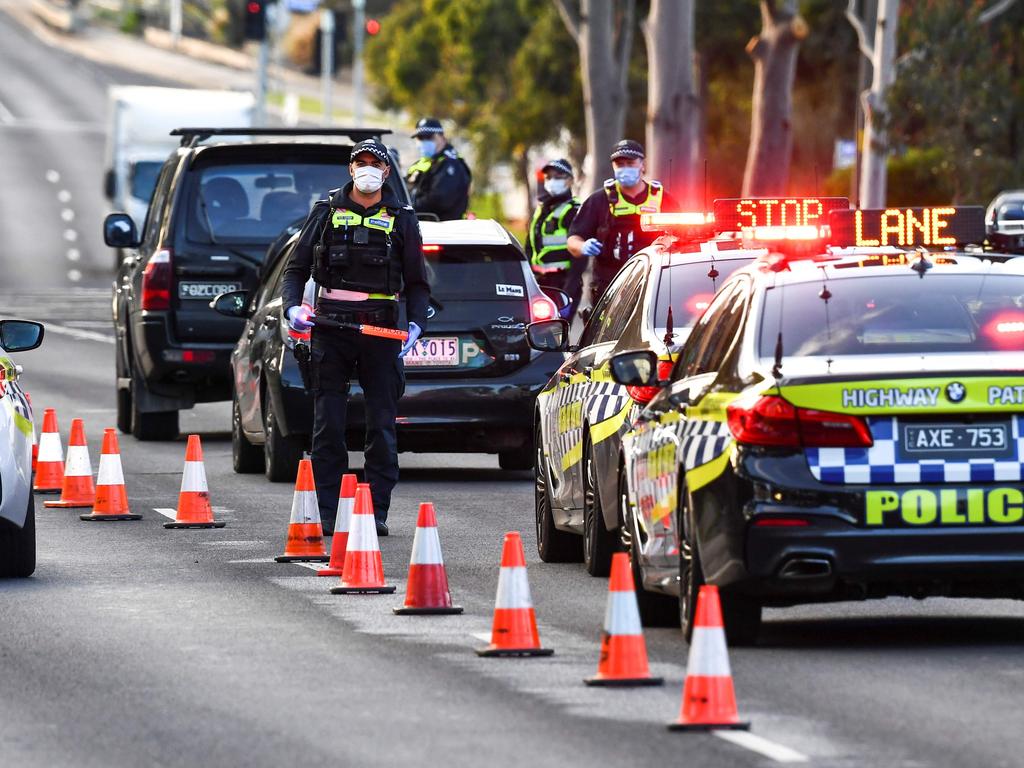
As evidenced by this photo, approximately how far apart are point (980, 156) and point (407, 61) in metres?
A: 33.1

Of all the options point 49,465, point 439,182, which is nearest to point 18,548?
point 49,465

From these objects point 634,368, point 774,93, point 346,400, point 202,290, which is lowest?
point 346,400

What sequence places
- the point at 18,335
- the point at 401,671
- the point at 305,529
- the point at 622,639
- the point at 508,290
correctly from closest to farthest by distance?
the point at 622,639 < the point at 401,671 < the point at 18,335 < the point at 305,529 < the point at 508,290

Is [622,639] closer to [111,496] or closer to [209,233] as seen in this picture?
[111,496]

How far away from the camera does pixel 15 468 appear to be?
12.3 m

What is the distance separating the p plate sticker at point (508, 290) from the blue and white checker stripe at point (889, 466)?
25.2ft

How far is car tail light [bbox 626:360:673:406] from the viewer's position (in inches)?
467

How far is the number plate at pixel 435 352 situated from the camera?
1697cm

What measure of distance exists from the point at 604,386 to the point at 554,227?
10.6 m

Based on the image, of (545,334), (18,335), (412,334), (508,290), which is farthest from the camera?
(508,290)

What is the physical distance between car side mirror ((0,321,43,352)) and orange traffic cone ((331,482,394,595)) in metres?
1.91

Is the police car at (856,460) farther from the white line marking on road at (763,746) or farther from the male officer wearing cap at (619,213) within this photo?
the male officer wearing cap at (619,213)

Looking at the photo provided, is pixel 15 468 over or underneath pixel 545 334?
underneath

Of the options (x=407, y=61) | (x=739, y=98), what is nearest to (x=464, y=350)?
(x=739, y=98)
